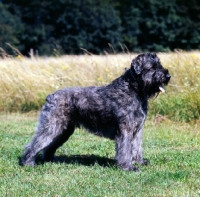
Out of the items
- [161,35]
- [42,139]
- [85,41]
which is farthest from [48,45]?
[42,139]

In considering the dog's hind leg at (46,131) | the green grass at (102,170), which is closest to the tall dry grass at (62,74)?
the green grass at (102,170)

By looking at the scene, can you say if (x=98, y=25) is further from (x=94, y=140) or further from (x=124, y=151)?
(x=124, y=151)

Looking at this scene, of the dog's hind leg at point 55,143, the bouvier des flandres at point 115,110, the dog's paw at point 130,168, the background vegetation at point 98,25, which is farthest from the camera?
the background vegetation at point 98,25

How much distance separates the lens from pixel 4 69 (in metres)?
16.6

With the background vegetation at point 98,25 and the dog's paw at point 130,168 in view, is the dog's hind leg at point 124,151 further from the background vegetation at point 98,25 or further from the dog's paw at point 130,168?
the background vegetation at point 98,25

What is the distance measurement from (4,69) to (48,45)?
3691 centimetres

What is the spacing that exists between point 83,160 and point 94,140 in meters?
2.07

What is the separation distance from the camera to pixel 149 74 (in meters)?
8.12

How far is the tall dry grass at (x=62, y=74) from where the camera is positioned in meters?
14.5

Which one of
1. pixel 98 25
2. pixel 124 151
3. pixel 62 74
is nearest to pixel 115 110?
pixel 124 151

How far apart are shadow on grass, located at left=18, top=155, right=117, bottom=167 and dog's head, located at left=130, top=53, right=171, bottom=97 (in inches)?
55.3

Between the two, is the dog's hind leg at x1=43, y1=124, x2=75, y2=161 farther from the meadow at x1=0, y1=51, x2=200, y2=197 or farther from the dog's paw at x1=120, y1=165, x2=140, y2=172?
the dog's paw at x1=120, y1=165, x2=140, y2=172

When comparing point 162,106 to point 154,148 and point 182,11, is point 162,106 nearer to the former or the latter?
point 154,148

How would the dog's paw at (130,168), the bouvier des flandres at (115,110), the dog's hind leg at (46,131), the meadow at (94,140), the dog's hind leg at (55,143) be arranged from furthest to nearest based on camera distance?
the dog's hind leg at (55,143) → the dog's hind leg at (46,131) → the bouvier des flandres at (115,110) → the dog's paw at (130,168) → the meadow at (94,140)
